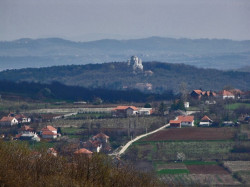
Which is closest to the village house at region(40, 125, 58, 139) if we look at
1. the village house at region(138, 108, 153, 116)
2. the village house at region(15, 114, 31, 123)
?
the village house at region(15, 114, 31, 123)

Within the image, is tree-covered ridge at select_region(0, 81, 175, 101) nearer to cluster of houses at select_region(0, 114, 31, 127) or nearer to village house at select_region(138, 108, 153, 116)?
village house at select_region(138, 108, 153, 116)

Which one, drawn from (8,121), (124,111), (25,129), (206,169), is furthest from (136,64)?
(206,169)

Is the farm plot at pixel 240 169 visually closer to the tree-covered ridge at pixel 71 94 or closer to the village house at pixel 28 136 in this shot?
the village house at pixel 28 136

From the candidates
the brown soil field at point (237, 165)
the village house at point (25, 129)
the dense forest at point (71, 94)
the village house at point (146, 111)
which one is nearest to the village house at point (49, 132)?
the village house at point (25, 129)

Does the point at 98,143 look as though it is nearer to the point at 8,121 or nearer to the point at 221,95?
the point at 8,121

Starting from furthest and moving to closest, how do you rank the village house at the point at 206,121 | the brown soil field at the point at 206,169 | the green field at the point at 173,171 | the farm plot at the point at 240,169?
the village house at the point at 206,121 → the brown soil field at the point at 206,169 → the green field at the point at 173,171 → the farm plot at the point at 240,169

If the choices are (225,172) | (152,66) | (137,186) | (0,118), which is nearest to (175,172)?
(225,172)
